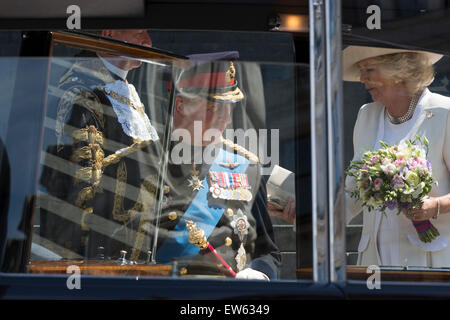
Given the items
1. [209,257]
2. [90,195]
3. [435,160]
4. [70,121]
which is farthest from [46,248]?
[435,160]

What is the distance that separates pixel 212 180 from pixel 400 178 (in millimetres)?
606

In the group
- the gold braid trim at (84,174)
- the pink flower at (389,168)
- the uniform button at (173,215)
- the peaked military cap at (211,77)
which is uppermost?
the peaked military cap at (211,77)

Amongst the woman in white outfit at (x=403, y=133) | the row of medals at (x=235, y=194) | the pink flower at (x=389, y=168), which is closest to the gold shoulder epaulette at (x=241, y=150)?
the row of medals at (x=235, y=194)

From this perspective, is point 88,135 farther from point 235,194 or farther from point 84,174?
point 235,194

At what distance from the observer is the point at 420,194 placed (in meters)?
2.15

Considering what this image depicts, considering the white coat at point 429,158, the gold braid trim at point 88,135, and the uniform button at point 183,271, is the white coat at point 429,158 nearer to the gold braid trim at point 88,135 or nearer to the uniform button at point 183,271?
the uniform button at point 183,271

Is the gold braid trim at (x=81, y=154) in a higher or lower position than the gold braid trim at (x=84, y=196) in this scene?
higher

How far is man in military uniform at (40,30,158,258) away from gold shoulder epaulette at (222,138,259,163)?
0.74ft

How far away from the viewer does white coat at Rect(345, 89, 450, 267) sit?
2004 millimetres

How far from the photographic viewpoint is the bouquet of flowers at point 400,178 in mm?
2123

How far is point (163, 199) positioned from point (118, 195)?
0.53ft

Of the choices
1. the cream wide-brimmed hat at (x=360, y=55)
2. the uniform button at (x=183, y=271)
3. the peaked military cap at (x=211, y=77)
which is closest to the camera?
the uniform button at (x=183, y=271)

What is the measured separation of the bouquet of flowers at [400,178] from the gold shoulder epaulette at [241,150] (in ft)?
1.07

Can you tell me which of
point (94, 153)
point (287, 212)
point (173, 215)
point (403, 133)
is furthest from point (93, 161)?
point (403, 133)
